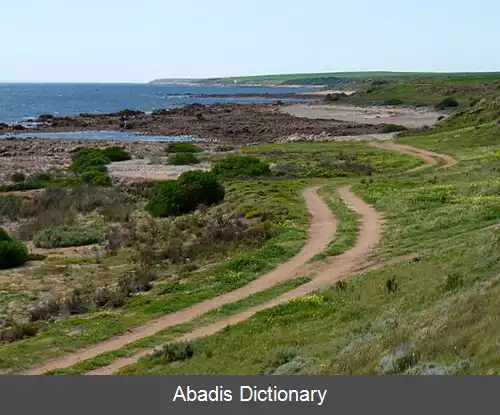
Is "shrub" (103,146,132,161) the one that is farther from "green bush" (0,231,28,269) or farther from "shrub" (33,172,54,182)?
"green bush" (0,231,28,269)

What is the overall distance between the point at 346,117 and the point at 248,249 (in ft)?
316

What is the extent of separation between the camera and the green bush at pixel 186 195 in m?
35.6

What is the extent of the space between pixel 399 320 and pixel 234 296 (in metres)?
6.78

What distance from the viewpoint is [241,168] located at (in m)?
48.1

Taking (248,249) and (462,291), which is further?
(248,249)

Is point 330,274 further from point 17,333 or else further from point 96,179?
point 96,179

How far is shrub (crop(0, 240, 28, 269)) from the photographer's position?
24.6 m

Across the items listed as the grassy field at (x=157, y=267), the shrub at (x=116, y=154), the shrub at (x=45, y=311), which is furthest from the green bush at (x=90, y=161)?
the shrub at (x=45, y=311)

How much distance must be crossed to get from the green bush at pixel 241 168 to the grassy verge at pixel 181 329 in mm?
28292

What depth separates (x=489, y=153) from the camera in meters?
46.2

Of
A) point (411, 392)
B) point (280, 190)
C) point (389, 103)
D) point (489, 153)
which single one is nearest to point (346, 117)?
point (389, 103)

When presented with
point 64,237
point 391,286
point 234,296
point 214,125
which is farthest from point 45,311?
point 214,125

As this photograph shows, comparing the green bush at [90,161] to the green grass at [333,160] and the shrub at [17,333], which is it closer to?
the green grass at [333,160]

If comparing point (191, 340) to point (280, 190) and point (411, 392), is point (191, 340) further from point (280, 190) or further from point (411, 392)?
point (280, 190)
